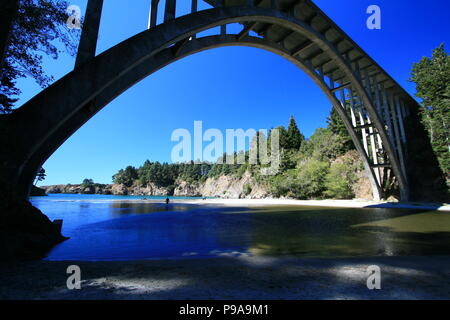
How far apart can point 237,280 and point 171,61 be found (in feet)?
35.2

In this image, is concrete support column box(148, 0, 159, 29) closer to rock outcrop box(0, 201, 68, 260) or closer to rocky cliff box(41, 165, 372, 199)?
rock outcrop box(0, 201, 68, 260)

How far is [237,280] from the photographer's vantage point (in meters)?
2.84

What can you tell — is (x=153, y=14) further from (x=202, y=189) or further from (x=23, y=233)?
(x=202, y=189)

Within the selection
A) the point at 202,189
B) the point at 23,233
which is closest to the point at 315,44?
the point at 23,233

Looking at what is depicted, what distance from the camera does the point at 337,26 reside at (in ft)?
58.0

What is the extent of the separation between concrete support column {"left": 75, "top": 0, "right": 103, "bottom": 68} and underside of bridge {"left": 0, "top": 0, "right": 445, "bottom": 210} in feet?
0.10

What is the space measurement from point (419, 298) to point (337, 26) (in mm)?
22016

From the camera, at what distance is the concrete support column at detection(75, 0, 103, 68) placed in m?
6.68

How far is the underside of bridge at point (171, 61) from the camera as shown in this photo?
5.79m

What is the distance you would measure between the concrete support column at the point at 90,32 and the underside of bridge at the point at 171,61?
30mm

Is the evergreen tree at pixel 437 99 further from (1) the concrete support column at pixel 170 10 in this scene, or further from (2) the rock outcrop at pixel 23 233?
(2) the rock outcrop at pixel 23 233

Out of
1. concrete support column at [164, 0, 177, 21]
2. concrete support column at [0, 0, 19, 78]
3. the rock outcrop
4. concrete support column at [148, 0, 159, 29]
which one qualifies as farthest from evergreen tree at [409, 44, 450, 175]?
concrete support column at [0, 0, 19, 78]
